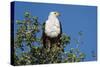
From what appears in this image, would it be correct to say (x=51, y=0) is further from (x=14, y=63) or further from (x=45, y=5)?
(x=14, y=63)

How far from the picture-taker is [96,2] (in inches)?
110

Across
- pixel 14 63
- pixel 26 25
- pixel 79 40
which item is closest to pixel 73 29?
pixel 79 40

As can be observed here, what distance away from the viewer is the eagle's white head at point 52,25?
8.30 ft

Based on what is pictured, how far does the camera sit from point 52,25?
2.54 meters

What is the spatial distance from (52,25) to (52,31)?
63 millimetres

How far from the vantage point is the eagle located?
2521 millimetres

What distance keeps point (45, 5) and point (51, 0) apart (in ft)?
0.29

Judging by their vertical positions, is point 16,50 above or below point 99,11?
below

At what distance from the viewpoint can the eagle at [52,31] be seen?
252 cm

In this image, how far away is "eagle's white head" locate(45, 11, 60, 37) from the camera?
2529 millimetres

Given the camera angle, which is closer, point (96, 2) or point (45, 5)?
point (45, 5)

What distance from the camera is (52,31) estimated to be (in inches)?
100
